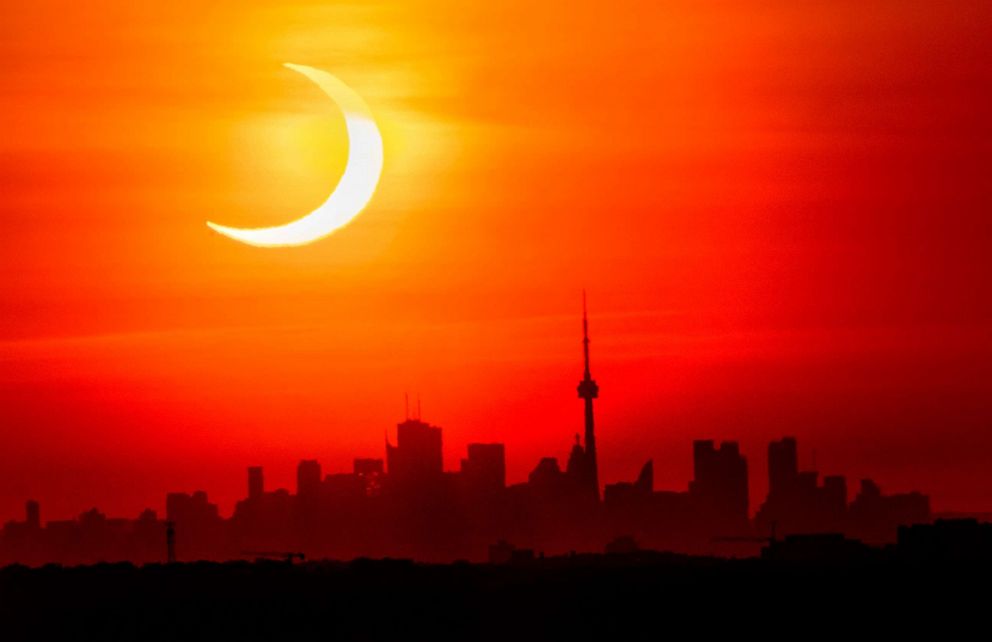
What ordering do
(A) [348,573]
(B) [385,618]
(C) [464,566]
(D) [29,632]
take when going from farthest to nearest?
(C) [464,566] → (A) [348,573] → (B) [385,618] → (D) [29,632]

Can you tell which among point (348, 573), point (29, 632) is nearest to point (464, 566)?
point (348, 573)

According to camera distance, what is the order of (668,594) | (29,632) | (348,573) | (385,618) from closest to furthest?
1. (29,632)
2. (385,618)
3. (668,594)
4. (348,573)

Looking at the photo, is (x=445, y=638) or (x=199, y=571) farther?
(x=199, y=571)

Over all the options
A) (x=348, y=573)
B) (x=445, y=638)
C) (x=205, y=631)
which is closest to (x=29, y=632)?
(x=205, y=631)

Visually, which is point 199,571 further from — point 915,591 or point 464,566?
point 915,591

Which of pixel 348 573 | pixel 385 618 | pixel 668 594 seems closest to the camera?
pixel 385 618

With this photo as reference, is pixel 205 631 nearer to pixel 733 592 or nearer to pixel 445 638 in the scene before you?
pixel 445 638

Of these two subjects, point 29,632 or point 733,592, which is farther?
point 733,592

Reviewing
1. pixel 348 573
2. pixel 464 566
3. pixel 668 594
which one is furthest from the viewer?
pixel 464 566

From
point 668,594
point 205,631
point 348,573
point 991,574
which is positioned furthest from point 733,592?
point 205,631
